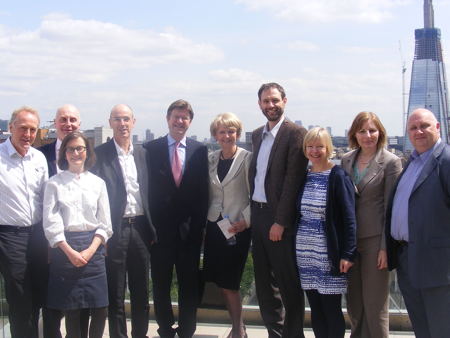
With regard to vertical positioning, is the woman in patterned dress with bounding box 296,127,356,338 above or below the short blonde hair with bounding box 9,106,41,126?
below

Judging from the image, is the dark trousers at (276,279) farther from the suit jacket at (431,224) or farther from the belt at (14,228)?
the belt at (14,228)

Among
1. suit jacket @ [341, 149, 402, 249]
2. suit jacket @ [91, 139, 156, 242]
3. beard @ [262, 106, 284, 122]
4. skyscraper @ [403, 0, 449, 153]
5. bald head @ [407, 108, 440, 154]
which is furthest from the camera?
skyscraper @ [403, 0, 449, 153]

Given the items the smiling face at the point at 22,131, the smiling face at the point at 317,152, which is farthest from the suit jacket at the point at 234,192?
the smiling face at the point at 22,131

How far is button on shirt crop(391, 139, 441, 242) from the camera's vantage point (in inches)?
121

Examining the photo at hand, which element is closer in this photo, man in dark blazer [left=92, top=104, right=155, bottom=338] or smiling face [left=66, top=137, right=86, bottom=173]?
smiling face [left=66, top=137, right=86, bottom=173]

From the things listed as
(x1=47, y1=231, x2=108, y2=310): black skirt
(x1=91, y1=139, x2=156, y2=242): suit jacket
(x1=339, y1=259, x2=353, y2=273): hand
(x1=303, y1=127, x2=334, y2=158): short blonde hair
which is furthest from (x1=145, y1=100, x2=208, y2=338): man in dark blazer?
(x1=339, y1=259, x2=353, y2=273): hand

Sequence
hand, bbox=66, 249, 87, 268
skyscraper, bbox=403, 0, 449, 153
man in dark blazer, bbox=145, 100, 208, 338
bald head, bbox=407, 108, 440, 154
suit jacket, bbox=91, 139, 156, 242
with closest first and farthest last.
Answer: bald head, bbox=407, 108, 440, 154
hand, bbox=66, 249, 87, 268
suit jacket, bbox=91, 139, 156, 242
man in dark blazer, bbox=145, 100, 208, 338
skyscraper, bbox=403, 0, 449, 153

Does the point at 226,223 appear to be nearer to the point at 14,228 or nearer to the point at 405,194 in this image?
the point at 405,194

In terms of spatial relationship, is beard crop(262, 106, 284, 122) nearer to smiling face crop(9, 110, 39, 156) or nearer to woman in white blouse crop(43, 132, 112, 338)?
woman in white blouse crop(43, 132, 112, 338)

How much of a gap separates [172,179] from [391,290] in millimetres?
1783

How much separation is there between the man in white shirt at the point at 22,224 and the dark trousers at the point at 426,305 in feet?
7.68

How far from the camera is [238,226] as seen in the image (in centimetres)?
381

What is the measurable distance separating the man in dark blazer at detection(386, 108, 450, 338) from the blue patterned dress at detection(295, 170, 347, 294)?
1.28ft

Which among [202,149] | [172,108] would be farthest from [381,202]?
[172,108]
